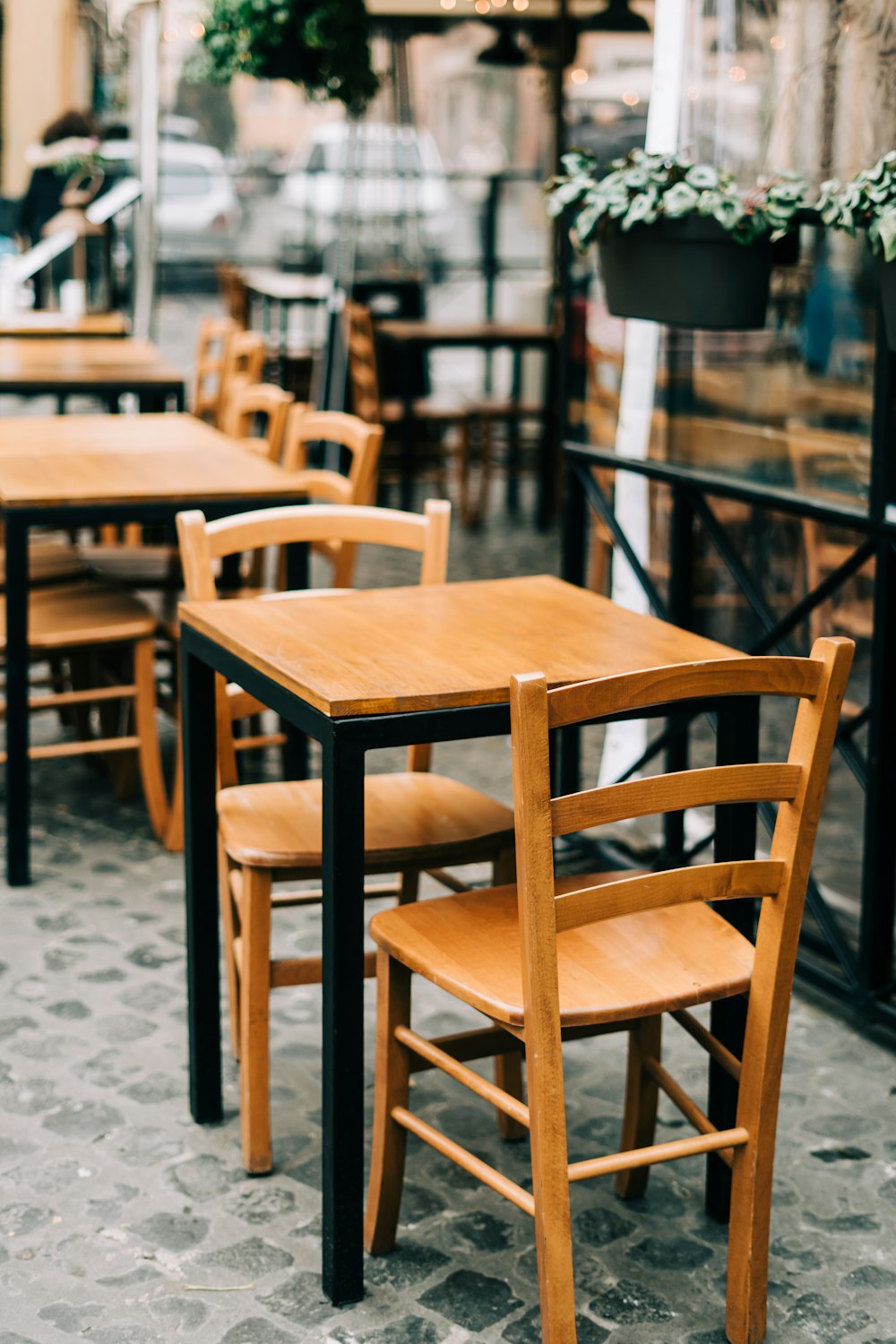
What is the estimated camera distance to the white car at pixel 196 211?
9.99 metres

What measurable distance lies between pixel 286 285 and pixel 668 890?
25.2ft

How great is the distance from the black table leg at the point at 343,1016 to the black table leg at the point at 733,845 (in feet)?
1.70

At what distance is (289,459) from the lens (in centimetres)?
433

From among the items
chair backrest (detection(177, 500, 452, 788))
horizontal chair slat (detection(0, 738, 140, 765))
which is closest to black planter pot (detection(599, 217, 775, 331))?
chair backrest (detection(177, 500, 452, 788))

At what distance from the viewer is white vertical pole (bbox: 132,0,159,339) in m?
7.62

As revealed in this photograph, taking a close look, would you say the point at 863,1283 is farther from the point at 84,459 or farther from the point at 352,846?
the point at 84,459

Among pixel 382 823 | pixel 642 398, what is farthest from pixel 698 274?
pixel 382 823

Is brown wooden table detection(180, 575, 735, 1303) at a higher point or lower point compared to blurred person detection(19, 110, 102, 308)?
lower

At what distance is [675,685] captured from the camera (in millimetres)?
1823

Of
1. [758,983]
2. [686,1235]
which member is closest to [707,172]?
[758,983]

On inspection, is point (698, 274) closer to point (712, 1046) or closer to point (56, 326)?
point (712, 1046)

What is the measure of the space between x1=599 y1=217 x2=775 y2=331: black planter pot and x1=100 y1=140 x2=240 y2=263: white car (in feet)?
23.6

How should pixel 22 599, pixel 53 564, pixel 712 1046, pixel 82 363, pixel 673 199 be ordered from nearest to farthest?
pixel 712 1046 → pixel 673 199 → pixel 22 599 → pixel 53 564 → pixel 82 363

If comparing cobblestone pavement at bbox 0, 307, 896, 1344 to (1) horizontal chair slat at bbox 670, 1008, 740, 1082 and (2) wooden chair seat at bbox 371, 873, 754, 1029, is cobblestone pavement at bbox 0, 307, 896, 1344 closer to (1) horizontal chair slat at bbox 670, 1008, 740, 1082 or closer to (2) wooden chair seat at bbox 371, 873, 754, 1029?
(1) horizontal chair slat at bbox 670, 1008, 740, 1082
